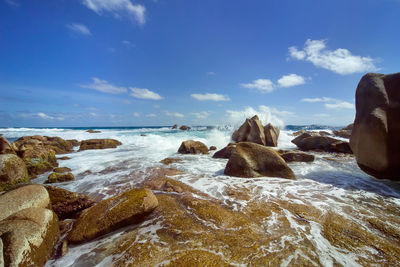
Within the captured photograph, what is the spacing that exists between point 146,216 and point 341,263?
2768mm

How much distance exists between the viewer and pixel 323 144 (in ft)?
36.2

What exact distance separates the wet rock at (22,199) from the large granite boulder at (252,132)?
1201 cm

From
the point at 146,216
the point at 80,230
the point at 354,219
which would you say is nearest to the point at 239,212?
the point at 146,216

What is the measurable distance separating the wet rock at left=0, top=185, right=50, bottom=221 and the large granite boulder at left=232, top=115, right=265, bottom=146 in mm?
12006

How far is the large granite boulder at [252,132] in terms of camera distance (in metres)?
13.0

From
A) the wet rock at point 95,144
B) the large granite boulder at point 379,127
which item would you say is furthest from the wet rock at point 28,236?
the wet rock at point 95,144

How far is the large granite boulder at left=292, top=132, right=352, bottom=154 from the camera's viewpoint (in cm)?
1024

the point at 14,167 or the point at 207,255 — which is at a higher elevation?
the point at 14,167

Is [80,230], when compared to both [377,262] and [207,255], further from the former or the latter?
[377,262]

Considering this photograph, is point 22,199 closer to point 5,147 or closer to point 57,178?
point 57,178

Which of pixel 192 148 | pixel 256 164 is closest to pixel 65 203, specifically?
pixel 256 164

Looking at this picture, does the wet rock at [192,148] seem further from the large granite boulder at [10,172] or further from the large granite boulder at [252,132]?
the large granite boulder at [10,172]

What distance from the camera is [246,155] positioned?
18.9 ft

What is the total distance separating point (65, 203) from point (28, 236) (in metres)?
1.40
